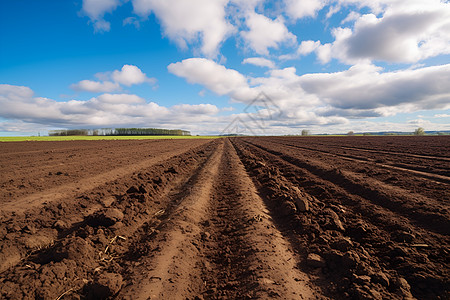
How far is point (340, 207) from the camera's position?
586 cm

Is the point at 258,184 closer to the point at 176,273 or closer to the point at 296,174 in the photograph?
the point at 296,174

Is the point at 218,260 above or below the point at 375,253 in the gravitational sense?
below

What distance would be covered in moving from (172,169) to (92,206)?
5.12 metres

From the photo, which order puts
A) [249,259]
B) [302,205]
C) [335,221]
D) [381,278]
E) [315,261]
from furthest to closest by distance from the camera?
1. [302,205]
2. [335,221]
3. [249,259]
4. [315,261]
5. [381,278]

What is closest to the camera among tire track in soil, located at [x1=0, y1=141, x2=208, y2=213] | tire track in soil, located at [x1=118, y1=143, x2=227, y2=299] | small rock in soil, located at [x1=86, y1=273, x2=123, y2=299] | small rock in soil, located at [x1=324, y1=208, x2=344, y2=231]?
small rock in soil, located at [x1=86, y1=273, x2=123, y2=299]

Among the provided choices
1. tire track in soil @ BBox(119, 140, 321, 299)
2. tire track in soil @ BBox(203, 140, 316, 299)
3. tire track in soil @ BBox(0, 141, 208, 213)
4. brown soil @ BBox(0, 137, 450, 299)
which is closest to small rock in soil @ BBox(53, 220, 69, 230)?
brown soil @ BBox(0, 137, 450, 299)

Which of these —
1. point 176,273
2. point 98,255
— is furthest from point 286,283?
point 98,255

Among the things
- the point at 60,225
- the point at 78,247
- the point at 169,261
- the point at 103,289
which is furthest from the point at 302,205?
the point at 60,225

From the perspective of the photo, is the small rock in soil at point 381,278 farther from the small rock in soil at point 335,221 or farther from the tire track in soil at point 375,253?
the small rock in soil at point 335,221

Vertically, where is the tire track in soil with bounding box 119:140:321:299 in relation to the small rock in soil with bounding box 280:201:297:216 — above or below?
below

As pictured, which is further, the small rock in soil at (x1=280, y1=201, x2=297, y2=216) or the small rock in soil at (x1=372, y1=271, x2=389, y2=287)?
the small rock in soil at (x1=280, y1=201, x2=297, y2=216)

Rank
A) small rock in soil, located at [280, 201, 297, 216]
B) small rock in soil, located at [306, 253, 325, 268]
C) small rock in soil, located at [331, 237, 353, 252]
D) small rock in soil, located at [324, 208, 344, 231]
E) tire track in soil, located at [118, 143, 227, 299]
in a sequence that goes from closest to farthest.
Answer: tire track in soil, located at [118, 143, 227, 299] < small rock in soil, located at [306, 253, 325, 268] < small rock in soil, located at [331, 237, 353, 252] < small rock in soil, located at [324, 208, 344, 231] < small rock in soil, located at [280, 201, 297, 216]

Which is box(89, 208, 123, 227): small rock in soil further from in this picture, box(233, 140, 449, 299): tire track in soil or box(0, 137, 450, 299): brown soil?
box(233, 140, 449, 299): tire track in soil

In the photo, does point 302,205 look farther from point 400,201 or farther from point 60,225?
point 60,225
